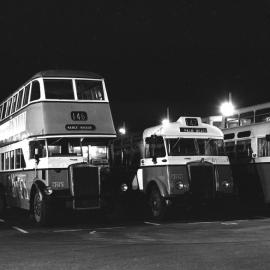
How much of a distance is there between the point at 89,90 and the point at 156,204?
13.6 ft

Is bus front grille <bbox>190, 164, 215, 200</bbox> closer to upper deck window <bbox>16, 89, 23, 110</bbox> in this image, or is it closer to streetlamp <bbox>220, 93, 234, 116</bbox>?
streetlamp <bbox>220, 93, 234, 116</bbox>

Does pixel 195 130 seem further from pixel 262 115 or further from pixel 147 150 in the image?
pixel 262 115

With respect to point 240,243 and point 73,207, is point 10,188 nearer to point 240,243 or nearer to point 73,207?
point 73,207

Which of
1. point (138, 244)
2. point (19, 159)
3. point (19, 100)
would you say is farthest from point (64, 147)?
point (138, 244)

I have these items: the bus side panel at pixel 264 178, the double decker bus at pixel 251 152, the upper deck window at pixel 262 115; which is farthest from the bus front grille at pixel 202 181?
the upper deck window at pixel 262 115

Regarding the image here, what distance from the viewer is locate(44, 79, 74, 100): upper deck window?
639 inches

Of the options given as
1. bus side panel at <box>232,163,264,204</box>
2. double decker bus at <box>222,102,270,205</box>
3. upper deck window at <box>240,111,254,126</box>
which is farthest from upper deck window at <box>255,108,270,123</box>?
bus side panel at <box>232,163,264,204</box>

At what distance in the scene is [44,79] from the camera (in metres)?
16.2

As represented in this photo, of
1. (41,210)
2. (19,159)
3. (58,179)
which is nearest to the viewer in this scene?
(41,210)

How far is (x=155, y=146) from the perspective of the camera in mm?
17031

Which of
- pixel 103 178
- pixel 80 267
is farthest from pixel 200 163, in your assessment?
pixel 80 267

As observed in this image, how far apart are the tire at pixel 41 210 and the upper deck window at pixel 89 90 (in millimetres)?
3290

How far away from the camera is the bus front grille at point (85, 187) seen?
1553 cm

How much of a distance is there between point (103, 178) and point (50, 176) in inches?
63.6
